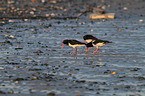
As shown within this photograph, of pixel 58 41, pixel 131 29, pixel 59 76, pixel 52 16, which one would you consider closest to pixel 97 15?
pixel 52 16

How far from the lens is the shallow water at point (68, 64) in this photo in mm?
14688

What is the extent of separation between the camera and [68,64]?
19094 millimetres

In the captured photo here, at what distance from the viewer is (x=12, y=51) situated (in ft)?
74.9

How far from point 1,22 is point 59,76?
2268 centimetres

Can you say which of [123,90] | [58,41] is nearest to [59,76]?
[123,90]

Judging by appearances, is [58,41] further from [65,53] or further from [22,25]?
[22,25]

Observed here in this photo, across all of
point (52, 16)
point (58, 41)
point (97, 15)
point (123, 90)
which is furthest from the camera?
point (52, 16)

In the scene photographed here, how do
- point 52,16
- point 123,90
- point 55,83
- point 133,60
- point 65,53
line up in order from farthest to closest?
point 52,16, point 65,53, point 133,60, point 55,83, point 123,90

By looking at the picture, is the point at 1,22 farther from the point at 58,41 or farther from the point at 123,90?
the point at 123,90

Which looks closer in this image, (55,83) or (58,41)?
(55,83)

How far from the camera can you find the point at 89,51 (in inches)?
907

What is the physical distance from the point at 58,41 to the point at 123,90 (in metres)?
12.4

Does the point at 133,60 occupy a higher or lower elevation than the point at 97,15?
lower

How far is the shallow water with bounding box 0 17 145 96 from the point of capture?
14.7 meters
